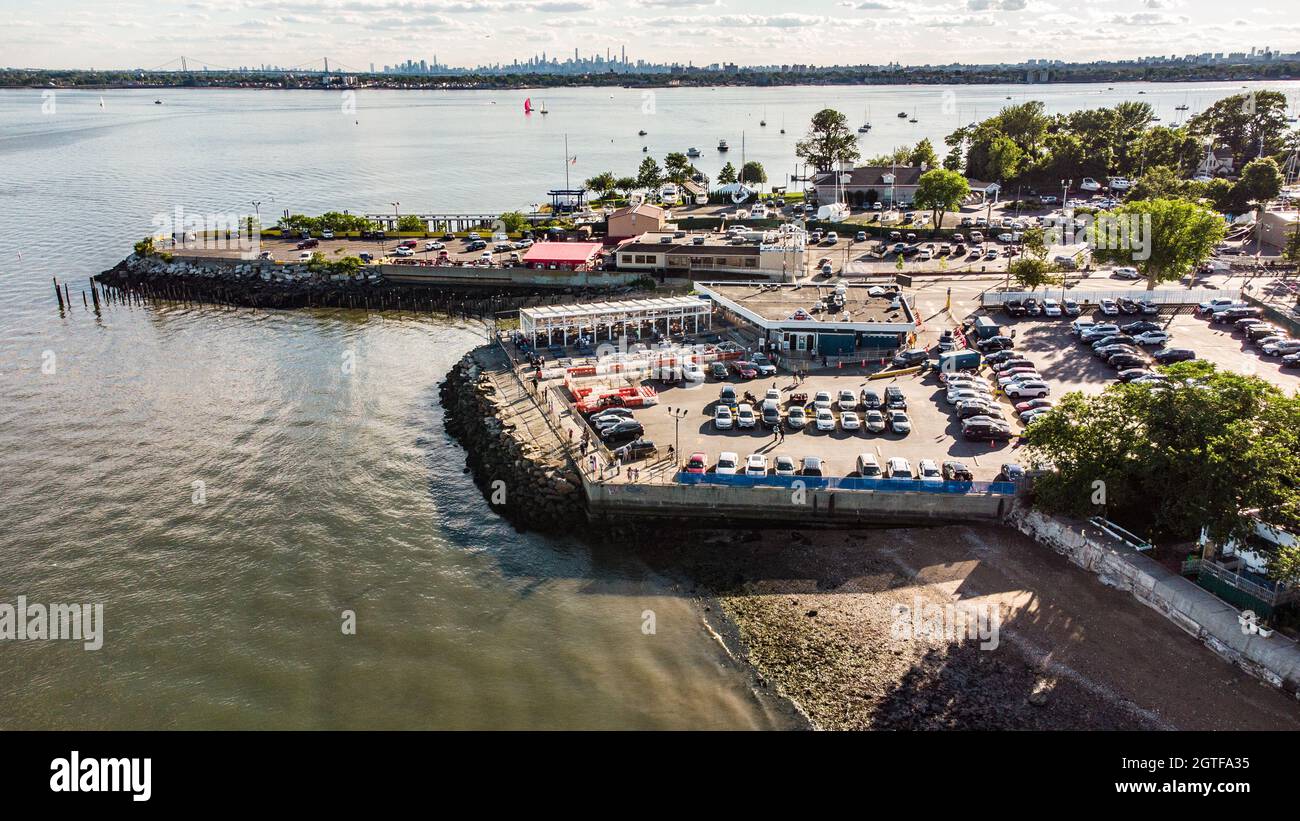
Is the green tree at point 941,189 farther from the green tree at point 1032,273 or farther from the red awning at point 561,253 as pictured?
the red awning at point 561,253

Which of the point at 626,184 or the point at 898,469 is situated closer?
the point at 898,469

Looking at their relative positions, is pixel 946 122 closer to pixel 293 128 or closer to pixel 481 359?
pixel 293 128

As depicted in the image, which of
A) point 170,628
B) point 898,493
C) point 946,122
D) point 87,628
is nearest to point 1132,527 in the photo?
point 898,493

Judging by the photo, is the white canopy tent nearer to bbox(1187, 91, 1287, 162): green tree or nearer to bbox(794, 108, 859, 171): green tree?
bbox(794, 108, 859, 171): green tree

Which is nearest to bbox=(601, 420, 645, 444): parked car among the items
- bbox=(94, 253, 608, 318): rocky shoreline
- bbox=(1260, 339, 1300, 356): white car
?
bbox=(94, 253, 608, 318): rocky shoreline

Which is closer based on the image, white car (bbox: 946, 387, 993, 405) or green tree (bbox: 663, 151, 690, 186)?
white car (bbox: 946, 387, 993, 405)

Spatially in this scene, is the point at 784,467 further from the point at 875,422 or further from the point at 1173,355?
the point at 1173,355

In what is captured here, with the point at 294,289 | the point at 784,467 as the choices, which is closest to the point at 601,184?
the point at 294,289
